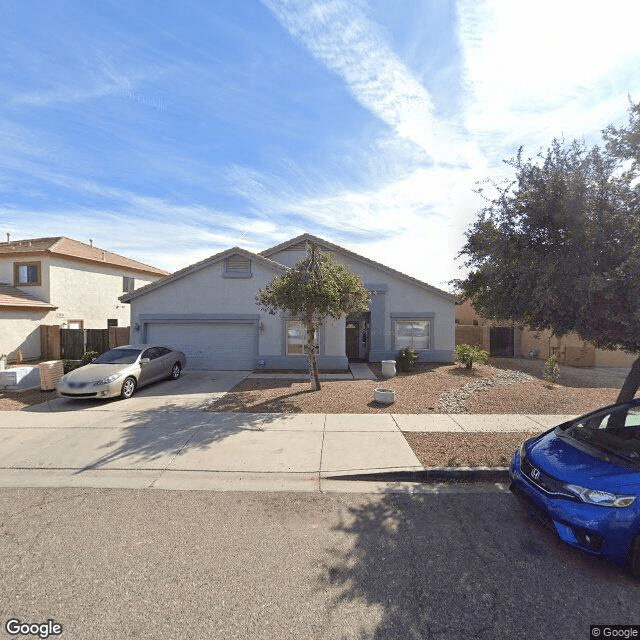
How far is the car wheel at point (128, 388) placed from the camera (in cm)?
924

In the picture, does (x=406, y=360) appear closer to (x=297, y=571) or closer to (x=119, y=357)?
(x=119, y=357)

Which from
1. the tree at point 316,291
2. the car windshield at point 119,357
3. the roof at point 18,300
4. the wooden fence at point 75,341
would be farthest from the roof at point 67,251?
the tree at point 316,291

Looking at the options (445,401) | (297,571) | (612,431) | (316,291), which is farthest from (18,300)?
(612,431)

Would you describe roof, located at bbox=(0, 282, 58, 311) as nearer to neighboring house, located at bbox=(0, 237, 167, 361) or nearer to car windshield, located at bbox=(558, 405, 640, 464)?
neighboring house, located at bbox=(0, 237, 167, 361)

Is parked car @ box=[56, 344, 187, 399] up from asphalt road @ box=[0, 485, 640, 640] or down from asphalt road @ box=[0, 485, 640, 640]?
up

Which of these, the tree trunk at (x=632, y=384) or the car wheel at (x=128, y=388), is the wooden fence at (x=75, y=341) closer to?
the car wheel at (x=128, y=388)

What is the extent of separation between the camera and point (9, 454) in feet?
18.9

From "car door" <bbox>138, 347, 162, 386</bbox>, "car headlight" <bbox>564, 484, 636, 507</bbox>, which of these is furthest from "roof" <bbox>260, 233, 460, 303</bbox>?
"car headlight" <bbox>564, 484, 636, 507</bbox>

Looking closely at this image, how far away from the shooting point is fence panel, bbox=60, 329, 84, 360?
666 inches

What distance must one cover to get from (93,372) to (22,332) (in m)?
11.4

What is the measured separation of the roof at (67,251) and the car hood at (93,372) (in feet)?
41.8

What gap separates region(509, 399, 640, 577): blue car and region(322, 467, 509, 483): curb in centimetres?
79

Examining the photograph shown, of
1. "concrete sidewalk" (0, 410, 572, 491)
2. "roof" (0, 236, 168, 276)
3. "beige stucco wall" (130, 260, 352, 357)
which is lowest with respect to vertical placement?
"concrete sidewalk" (0, 410, 572, 491)

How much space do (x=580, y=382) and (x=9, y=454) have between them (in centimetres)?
1658
